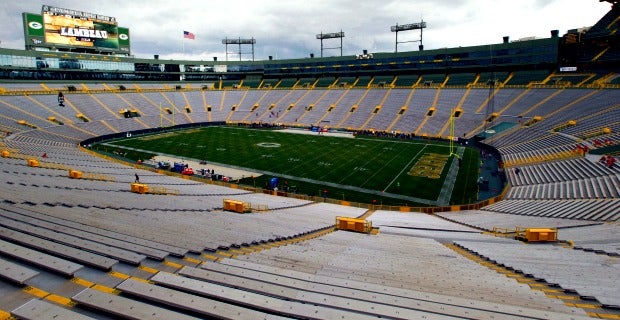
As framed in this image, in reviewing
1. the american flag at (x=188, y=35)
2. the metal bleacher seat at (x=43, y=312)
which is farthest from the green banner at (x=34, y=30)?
the metal bleacher seat at (x=43, y=312)

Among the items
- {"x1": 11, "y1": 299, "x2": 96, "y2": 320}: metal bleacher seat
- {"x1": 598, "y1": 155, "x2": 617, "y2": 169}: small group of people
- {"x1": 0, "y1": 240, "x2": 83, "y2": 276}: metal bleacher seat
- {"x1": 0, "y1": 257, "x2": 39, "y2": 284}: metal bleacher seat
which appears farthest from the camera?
{"x1": 598, "y1": 155, "x2": 617, "y2": 169}: small group of people

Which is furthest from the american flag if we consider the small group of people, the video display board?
the small group of people

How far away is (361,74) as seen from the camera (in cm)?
9406

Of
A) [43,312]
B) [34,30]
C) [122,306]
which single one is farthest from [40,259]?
[34,30]

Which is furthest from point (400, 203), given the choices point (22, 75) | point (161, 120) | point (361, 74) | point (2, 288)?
point (22, 75)

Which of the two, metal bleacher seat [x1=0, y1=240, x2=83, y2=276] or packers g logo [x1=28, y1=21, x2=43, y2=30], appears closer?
metal bleacher seat [x1=0, y1=240, x2=83, y2=276]

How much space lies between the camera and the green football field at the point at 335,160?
3284 centimetres

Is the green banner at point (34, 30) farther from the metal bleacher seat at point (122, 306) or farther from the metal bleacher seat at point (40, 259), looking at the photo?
the metal bleacher seat at point (122, 306)

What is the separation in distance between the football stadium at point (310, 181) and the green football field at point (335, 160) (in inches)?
13.4

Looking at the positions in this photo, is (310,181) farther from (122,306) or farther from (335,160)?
(122,306)

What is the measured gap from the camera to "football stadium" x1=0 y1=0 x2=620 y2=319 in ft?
20.7

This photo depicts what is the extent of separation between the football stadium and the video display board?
0.27 meters

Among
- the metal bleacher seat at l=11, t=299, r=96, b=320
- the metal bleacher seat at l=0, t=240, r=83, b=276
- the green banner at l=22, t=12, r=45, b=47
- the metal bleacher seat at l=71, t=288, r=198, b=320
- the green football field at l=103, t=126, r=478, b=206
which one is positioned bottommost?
the green football field at l=103, t=126, r=478, b=206

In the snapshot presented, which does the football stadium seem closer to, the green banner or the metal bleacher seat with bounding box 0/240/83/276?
the metal bleacher seat with bounding box 0/240/83/276
